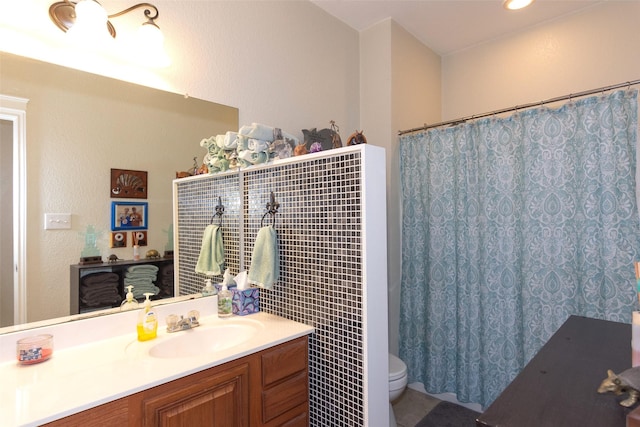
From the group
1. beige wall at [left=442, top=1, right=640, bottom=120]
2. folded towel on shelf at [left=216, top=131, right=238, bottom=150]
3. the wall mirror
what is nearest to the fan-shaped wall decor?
the wall mirror

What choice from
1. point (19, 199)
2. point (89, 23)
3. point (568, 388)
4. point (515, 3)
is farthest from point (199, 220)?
point (515, 3)

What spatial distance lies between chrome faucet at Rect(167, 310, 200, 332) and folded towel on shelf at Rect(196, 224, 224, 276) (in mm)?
258

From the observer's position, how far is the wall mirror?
1141 millimetres

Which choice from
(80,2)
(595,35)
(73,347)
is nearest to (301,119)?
(80,2)

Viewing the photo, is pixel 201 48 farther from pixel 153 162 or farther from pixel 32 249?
pixel 32 249

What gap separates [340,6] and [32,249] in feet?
7.13

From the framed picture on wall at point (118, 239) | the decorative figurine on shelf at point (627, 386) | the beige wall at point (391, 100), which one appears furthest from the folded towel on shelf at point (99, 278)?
the beige wall at point (391, 100)

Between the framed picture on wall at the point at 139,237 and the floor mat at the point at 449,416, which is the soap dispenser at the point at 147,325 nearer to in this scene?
the framed picture on wall at the point at 139,237

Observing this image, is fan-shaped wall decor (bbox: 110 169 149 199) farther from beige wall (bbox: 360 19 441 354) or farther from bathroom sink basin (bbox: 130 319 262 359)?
beige wall (bbox: 360 19 441 354)

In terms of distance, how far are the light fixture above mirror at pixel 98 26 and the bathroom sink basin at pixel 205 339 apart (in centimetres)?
116

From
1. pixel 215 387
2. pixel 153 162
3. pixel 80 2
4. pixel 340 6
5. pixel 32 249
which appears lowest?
pixel 215 387

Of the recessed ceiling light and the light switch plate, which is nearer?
the light switch plate

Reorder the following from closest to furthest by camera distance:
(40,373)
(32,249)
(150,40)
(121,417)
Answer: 1. (121,417)
2. (40,373)
3. (32,249)
4. (150,40)

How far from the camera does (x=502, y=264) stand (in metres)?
2.00
